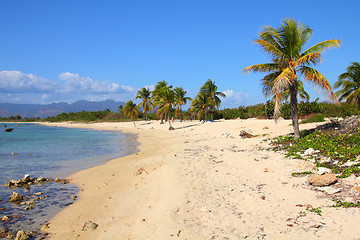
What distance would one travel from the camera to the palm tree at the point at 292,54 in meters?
12.0

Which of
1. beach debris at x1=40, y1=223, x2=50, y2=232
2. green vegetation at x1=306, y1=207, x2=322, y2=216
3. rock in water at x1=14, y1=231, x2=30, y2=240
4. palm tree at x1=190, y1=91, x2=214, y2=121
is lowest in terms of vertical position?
beach debris at x1=40, y1=223, x2=50, y2=232

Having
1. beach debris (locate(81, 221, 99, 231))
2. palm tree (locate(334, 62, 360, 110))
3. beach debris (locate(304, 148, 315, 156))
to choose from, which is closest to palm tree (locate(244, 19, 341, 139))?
beach debris (locate(304, 148, 315, 156))

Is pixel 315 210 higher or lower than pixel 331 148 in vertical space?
lower

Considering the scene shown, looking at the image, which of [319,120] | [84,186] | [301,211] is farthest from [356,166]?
[319,120]

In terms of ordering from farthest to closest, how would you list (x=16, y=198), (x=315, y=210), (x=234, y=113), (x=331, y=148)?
(x=234, y=113)
(x=331, y=148)
(x=16, y=198)
(x=315, y=210)

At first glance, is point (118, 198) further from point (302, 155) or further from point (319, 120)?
point (319, 120)

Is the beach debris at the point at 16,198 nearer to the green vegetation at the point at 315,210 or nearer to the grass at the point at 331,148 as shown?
the green vegetation at the point at 315,210

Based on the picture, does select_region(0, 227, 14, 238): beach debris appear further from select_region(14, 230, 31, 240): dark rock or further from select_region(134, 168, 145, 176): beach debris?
select_region(134, 168, 145, 176): beach debris

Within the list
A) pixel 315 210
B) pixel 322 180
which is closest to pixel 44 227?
pixel 315 210

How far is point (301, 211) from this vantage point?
496 centimetres

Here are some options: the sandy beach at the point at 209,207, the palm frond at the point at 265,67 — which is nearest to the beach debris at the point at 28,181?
the sandy beach at the point at 209,207

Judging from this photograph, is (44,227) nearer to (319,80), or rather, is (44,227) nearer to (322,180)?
(322,180)

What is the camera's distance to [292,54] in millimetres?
12758

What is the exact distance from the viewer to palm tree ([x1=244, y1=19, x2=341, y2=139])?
39.4ft
